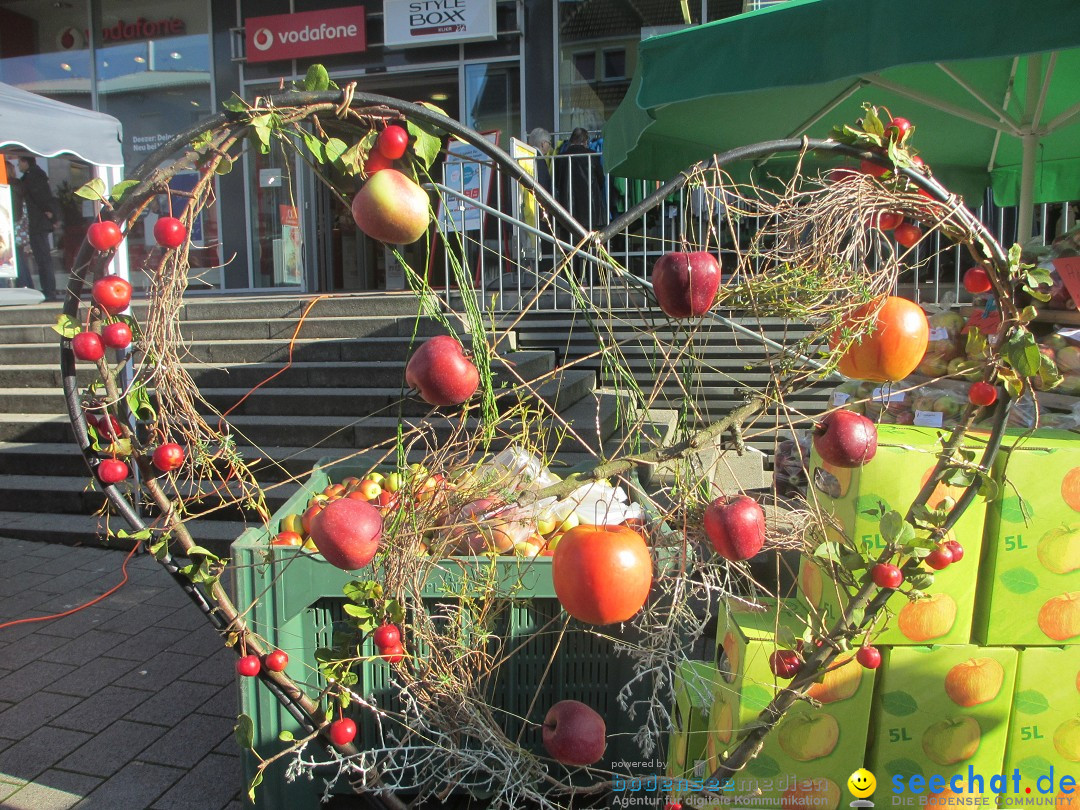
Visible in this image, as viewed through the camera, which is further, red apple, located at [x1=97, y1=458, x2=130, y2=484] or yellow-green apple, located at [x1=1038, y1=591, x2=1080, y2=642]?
yellow-green apple, located at [x1=1038, y1=591, x2=1080, y2=642]

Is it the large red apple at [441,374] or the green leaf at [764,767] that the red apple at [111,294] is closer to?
the large red apple at [441,374]

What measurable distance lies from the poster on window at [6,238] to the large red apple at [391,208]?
7116 mm

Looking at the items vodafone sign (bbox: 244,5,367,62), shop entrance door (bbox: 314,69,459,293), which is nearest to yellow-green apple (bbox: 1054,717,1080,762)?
shop entrance door (bbox: 314,69,459,293)

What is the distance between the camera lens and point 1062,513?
72.1 inches

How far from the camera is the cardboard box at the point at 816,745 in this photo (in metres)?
1.88

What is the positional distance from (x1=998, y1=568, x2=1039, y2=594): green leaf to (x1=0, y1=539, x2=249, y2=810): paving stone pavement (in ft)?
7.76

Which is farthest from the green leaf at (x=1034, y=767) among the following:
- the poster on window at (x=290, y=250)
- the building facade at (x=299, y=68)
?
the poster on window at (x=290, y=250)

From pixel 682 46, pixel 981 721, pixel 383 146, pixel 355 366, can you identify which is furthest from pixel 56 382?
pixel 981 721

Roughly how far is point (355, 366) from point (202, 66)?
6177mm

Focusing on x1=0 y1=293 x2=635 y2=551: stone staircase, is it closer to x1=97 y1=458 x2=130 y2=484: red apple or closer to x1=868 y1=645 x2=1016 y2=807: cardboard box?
x1=868 y1=645 x2=1016 y2=807: cardboard box

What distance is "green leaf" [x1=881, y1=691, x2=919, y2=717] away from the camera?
191cm

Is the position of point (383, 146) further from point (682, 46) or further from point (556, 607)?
point (682, 46)

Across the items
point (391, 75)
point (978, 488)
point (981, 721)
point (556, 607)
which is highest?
point (391, 75)

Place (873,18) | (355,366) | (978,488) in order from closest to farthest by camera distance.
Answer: (978,488) → (873,18) → (355,366)
